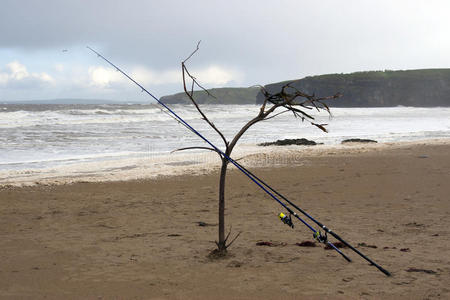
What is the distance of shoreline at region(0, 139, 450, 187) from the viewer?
35.6 ft

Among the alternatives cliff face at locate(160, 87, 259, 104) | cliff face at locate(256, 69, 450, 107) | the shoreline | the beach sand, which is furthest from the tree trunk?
cliff face at locate(160, 87, 259, 104)

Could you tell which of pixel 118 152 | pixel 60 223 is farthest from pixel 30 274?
pixel 118 152

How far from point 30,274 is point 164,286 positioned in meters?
1.43

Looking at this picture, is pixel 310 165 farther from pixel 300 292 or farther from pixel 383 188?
pixel 300 292

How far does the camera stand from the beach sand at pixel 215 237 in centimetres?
425

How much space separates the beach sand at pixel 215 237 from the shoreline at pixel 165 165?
0.70m

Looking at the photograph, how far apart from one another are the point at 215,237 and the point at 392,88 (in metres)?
99.5

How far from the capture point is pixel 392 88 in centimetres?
9844

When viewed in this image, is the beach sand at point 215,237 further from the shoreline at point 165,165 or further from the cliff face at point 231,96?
the cliff face at point 231,96

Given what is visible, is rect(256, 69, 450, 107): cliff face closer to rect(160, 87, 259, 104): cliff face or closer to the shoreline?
rect(160, 87, 259, 104): cliff face

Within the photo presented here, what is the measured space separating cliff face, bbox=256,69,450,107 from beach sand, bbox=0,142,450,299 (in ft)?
287

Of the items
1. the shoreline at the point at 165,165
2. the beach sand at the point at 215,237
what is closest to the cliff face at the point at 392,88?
the shoreline at the point at 165,165

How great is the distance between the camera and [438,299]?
3852 millimetres

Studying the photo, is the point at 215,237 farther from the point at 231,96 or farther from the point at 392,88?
the point at 231,96
